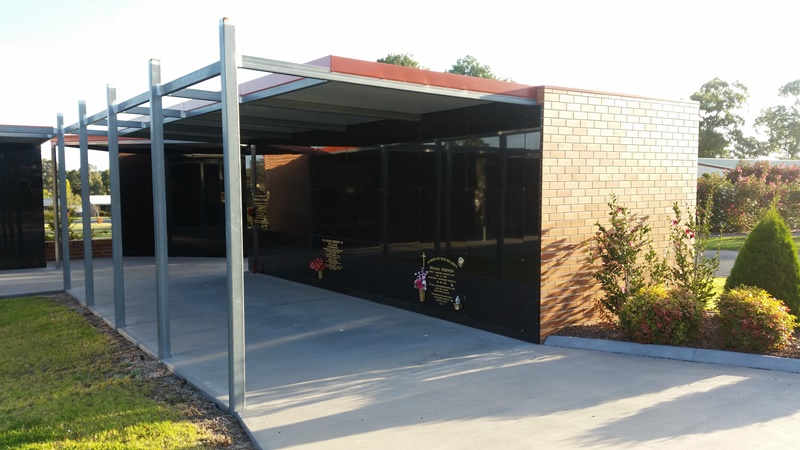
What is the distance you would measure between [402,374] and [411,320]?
8.98ft

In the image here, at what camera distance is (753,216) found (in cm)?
2317

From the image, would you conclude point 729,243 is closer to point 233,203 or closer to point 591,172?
point 591,172

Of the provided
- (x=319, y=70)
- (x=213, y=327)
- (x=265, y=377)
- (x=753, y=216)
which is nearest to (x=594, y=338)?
(x=265, y=377)

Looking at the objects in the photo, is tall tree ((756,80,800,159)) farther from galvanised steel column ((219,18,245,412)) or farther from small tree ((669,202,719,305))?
galvanised steel column ((219,18,245,412))

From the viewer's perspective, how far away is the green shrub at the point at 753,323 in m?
6.53

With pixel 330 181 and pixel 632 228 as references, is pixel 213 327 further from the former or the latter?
pixel 632 228

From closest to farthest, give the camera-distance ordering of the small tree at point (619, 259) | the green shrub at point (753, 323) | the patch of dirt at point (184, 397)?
the patch of dirt at point (184, 397) → the green shrub at point (753, 323) → the small tree at point (619, 259)

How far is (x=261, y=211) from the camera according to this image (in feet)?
47.8

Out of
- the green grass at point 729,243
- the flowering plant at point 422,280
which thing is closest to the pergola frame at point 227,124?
the flowering plant at point 422,280

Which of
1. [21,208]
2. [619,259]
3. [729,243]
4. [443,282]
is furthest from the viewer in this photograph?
[729,243]

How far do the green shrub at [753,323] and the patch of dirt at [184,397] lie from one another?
5.22 metres

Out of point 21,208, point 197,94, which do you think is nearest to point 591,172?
point 197,94

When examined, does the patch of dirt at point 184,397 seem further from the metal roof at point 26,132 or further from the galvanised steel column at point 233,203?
the metal roof at point 26,132

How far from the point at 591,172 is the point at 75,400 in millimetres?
6476
